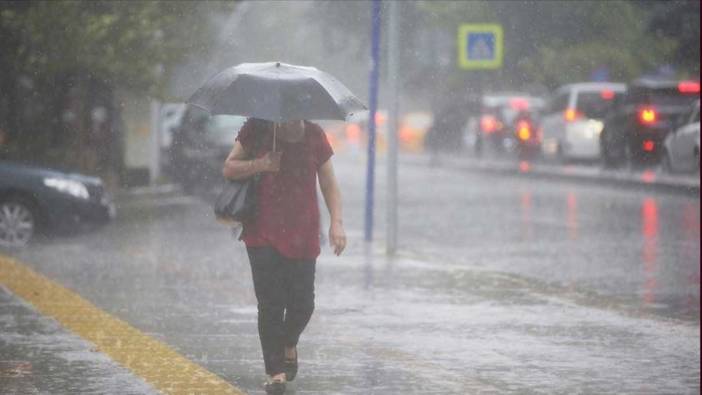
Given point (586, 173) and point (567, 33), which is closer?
point (567, 33)

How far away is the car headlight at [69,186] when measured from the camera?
746 inches

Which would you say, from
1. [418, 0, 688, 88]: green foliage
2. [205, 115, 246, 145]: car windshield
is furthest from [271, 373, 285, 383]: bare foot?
[205, 115, 246, 145]: car windshield

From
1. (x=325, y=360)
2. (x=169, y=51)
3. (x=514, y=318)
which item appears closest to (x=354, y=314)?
(x=514, y=318)

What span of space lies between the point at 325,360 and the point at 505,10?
49.8ft

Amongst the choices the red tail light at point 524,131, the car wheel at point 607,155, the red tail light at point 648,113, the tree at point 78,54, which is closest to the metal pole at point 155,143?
the tree at point 78,54

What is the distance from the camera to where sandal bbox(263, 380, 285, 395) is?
8.58 metres

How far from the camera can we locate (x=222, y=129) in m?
29.7

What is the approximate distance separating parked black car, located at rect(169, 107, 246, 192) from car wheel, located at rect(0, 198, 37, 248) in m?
10.3

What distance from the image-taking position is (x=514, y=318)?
12188 mm

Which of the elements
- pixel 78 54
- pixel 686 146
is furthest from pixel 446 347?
pixel 686 146

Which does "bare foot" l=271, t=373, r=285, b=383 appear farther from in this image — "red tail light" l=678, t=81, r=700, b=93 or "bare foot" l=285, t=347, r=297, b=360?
"red tail light" l=678, t=81, r=700, b=93

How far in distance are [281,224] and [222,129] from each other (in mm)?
21240

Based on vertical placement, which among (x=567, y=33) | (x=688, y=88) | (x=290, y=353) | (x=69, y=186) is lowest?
(x=290, y=353)

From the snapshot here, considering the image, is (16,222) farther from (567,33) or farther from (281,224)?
(567,33)
